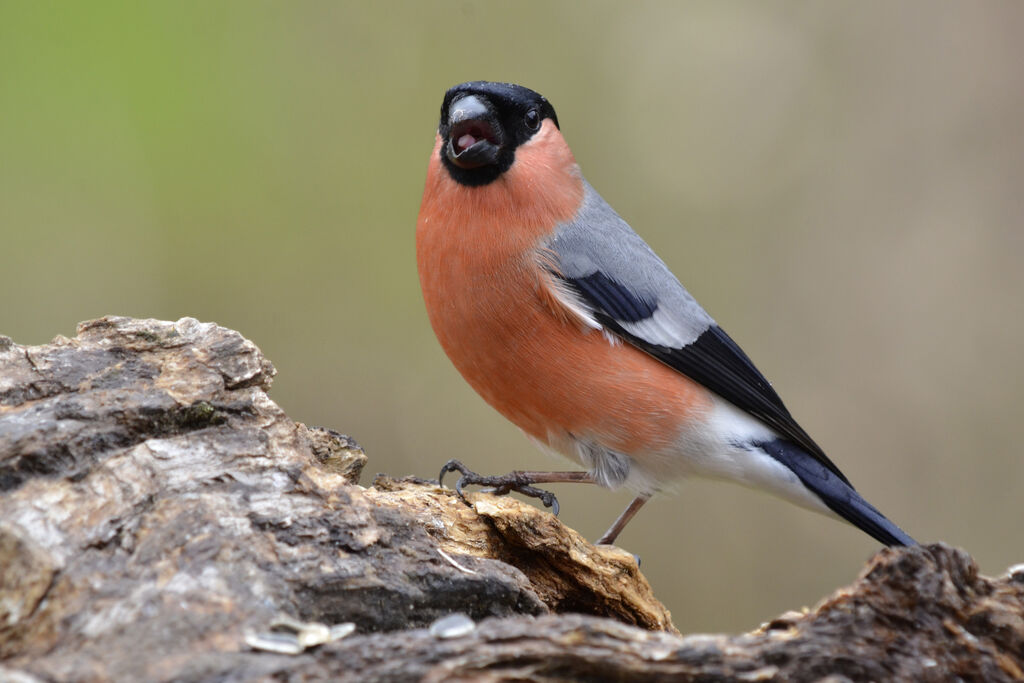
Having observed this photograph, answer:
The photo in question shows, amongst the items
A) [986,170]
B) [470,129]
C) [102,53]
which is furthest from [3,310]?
[986,170]

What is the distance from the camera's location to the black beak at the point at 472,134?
3.53m

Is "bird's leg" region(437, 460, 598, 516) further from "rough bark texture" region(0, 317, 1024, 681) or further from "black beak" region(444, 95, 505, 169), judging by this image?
"black beak" region(444, 95, 505, 169)

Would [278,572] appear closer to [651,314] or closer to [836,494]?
[651,314]

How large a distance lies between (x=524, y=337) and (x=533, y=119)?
899 mm

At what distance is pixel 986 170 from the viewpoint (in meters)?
5.80

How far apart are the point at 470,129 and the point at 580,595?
5.59 feet

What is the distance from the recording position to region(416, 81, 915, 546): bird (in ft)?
11.4

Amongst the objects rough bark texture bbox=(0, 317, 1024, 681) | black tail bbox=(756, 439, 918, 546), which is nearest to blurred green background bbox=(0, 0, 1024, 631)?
black tail bbox=(756, 439, 918, 546)

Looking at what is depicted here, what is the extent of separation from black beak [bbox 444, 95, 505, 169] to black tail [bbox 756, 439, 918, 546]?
1512 millimetres

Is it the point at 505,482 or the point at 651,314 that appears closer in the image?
the point at 505,482

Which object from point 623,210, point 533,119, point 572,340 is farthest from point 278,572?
point 623,210

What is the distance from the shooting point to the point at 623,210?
19.9 feet

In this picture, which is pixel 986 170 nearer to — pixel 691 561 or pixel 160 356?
pixel 691 561

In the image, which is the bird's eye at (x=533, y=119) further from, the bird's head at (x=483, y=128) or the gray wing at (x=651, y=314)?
the gray wing at (x=651, y=314)
